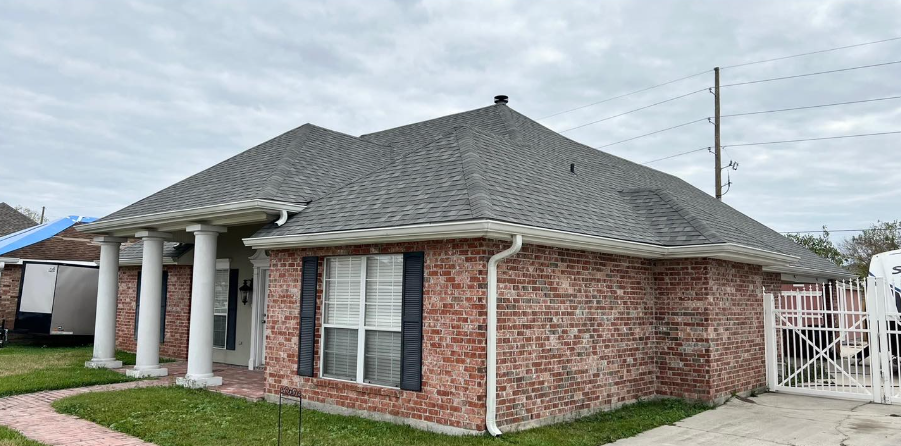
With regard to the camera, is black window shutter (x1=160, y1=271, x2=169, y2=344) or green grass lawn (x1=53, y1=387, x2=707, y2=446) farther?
black window shutter (x1=160, y1=271, x2=169, y2=344)

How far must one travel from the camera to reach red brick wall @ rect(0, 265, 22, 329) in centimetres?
1889

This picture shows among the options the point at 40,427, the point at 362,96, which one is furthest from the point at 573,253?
the point at 362,96

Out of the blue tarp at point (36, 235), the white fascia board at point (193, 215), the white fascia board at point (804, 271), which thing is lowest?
the white fascia board at point (804, 271)

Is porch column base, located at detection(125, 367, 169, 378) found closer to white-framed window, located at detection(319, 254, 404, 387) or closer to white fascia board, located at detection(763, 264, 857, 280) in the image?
white-framed window, located at detection(319, 254, 404, 387)

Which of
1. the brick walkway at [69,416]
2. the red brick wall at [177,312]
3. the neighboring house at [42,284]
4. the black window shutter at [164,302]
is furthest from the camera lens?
the neighboring house at [42,284]

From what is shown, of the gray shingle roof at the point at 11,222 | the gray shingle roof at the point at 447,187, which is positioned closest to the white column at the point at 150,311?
the gray shingle roof at the point at 447,187

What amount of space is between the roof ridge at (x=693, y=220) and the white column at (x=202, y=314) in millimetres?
8062

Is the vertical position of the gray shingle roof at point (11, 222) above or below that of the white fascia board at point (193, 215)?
above

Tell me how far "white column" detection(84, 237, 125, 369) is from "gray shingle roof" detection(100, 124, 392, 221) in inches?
33.2

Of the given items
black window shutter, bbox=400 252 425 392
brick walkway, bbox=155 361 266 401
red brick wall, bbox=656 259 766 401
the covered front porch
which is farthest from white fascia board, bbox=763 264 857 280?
the covered front porch

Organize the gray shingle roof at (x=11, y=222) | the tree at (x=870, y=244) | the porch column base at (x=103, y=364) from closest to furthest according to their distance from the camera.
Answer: the porch column base at (x=103, y=364)
the gray shingle roof at (x=11, y=222)
the tree at (x=870, y=244)

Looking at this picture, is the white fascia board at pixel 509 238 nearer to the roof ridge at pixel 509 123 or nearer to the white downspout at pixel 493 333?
the white downspout at pixel 493 333

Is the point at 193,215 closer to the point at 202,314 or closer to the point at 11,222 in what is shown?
the point at 202,314

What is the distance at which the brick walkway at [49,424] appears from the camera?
7.22 meters
